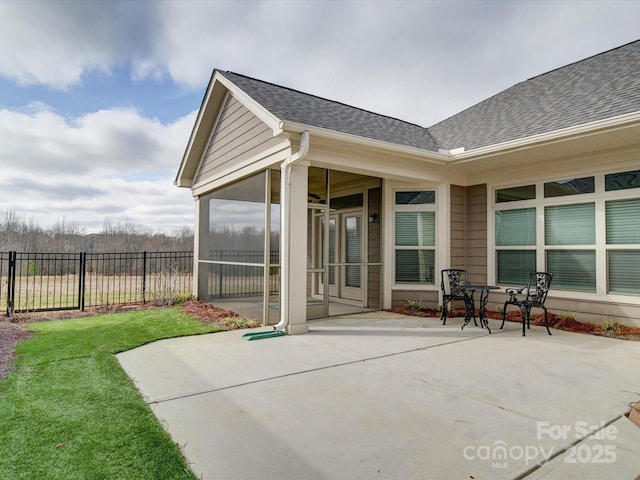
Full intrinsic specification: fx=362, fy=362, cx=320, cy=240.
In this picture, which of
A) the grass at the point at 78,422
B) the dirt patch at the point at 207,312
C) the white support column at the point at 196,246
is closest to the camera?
the grass at the point at 78,422

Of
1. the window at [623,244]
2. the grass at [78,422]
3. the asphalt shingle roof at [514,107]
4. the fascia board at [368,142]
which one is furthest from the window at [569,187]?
the grass at [78,422]

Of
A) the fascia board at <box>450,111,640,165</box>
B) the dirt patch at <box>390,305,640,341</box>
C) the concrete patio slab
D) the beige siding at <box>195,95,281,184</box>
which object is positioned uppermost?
the beige siding at <box>195,95,281,184</box>

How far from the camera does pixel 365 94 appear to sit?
12.4 m

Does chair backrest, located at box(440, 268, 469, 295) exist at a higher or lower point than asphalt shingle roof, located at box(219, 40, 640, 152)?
lower

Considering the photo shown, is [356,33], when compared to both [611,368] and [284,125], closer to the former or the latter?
[284,125]

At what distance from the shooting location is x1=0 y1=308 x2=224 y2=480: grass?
204cm

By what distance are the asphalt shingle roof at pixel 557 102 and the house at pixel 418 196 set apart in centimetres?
4

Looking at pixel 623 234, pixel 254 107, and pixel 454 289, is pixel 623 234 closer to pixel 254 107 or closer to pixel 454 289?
pixel 454 289

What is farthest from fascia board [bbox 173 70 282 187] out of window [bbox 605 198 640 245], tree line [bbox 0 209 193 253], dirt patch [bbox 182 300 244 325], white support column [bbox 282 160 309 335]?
tree line [bbox 0 209 193 253]

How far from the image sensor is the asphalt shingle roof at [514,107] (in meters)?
5.52

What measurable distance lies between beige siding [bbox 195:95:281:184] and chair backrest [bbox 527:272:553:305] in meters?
4.65

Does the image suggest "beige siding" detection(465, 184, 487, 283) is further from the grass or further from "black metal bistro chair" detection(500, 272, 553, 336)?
the grass

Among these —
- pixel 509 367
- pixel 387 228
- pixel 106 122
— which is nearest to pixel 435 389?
pixel 509 367

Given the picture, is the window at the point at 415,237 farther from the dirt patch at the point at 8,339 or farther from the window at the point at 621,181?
the dirt patch at the point at 8,339
